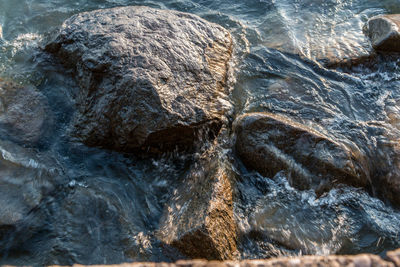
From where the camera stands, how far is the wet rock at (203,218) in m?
2.75

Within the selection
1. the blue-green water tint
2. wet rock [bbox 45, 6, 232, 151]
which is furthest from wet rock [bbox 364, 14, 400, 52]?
wet rock [bbox 45, 6, 232, 151]

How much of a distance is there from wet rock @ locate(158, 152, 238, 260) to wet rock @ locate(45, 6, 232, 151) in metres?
0.60

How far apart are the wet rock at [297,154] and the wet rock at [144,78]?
47 centimetres

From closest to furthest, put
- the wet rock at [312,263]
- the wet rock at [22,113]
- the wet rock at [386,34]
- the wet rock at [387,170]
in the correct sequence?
the wet rock at [312,263] → the wet rock at [387,170] → the wet rock at [22,113] → the wet rock at [386,34]

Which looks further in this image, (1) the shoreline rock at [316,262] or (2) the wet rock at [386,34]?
(2) the wet rock at [386,34]

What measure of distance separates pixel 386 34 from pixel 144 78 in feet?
11.9

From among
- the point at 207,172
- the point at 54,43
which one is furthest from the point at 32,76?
the point at 207,172

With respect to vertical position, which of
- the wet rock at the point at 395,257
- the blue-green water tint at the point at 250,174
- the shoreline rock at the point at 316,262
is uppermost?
the shoreline rock at the point at 316,262

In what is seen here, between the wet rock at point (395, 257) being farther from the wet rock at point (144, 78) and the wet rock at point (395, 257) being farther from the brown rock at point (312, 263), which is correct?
the wet rock at point (144, 78)

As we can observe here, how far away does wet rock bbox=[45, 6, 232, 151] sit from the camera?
3.57 m

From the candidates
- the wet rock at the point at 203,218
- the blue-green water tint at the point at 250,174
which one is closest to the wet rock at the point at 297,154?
the blue-green water tint at the point at 250,174

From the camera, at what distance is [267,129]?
358 centimetres

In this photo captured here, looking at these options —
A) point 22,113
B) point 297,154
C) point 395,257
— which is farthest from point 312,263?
point 22,113

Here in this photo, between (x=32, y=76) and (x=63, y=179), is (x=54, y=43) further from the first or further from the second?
(x=63, y=179)
